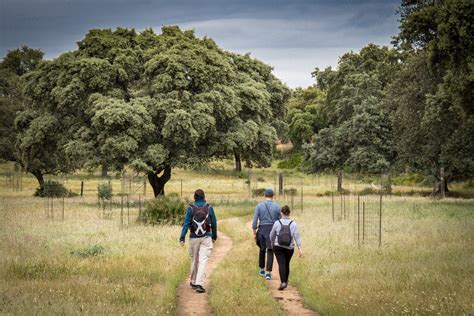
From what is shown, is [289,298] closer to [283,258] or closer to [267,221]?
[283,258]

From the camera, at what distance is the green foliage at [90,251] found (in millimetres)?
17359

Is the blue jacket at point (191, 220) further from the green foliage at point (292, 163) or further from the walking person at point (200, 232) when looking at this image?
the green foliage at point (292, 163)

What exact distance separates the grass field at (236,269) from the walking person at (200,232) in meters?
0.49

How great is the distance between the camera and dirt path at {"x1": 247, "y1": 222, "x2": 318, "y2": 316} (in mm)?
11641

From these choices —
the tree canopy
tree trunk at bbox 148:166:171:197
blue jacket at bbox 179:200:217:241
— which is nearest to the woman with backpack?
blue jacket at bbox 179:200:217:241

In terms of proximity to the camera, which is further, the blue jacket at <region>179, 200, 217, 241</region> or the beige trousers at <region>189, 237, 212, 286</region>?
the blue jacket at <region>179, 200, 217, 241</region>

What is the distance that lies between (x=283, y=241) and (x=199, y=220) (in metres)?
1.94

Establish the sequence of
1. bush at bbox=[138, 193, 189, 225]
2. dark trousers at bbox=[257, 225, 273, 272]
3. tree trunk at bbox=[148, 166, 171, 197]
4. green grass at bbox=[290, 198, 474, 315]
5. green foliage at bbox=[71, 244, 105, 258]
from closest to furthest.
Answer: green grass at bbox=[290, 198, 474, 315] < dark trousers at bbox=[257, 225, 273, 272] < green foliage at bbox=[71, 244, 105, 258] < bush at bbox=[138, 193, 189, 225] < tree trunk at bbox=[148, 166, 171, 197]

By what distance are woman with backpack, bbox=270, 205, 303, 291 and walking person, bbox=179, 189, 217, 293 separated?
4.64ft

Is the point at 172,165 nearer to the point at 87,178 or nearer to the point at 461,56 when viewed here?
the point at 461,56

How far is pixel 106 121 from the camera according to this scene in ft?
110

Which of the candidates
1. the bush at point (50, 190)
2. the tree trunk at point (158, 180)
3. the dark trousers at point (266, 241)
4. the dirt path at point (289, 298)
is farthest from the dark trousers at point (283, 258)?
the bush at point (50, 190)

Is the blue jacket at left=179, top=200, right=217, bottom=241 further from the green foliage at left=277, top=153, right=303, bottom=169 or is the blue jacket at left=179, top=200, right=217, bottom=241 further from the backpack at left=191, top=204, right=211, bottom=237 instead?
the green foliage at left=277, top=153, right=303, bottom=169

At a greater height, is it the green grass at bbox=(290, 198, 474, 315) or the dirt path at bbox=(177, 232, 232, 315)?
the green grass at bbox=(290, 198, 474, 315)
